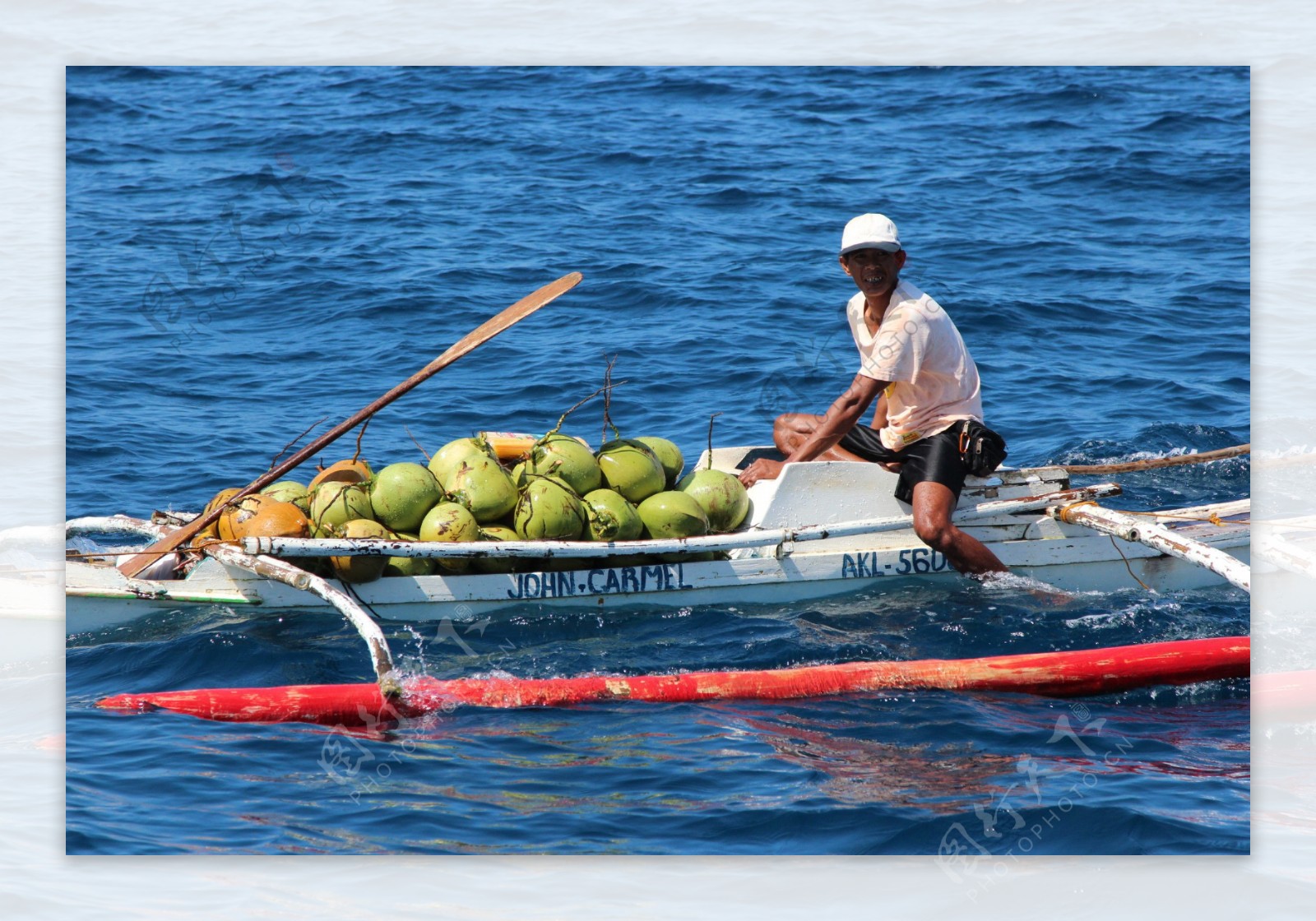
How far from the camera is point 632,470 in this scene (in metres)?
6.12

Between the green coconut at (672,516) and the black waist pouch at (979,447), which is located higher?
the black waist pouch at (979,447)

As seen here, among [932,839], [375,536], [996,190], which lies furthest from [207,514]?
[996,190]

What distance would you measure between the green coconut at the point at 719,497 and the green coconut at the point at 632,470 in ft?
0.50

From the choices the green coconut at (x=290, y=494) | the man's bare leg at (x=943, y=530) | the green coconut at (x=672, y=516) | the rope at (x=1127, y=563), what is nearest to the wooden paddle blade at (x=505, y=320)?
the green coconut at (x=290, y=494)

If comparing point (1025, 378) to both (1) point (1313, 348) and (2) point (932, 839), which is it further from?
(2) point (932, 839)

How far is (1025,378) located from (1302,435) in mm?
3192

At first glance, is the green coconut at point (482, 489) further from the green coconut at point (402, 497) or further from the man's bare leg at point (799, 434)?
the man's bare leg at point (799, 434)

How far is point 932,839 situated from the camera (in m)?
4.56

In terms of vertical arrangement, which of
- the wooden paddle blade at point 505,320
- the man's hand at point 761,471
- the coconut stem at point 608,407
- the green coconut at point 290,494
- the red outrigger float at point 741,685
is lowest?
the red outrigger float at point 741,685

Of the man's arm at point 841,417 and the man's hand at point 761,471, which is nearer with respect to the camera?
the man's arm at point 841,417

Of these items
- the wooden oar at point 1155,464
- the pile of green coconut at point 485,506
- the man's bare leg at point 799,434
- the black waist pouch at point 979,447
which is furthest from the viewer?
the wooden oar at point 1155,464

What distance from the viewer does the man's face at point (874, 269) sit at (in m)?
5.98

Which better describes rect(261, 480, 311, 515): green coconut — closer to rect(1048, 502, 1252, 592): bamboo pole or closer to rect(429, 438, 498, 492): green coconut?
rect(429, 438, 498, 492): green coconut

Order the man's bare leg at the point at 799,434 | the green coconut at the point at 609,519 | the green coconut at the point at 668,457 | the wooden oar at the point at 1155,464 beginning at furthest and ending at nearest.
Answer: the wooden oar at the point at 1155,464
the man's bare leg at the point at 799,434
the green coconut at the point at 668,457
the green coconut at the point at 609,519
